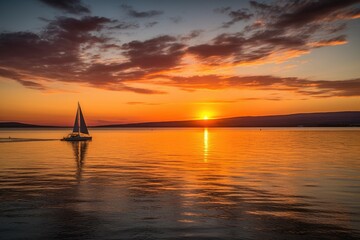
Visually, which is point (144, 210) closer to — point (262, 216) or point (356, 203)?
point (262, 216)

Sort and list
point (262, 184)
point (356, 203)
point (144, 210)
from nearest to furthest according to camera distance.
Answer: point (144, 210), point (356, 203), point (262, 184)

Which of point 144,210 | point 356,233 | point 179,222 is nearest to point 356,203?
point 356,233

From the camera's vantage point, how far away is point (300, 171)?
40.1 meters

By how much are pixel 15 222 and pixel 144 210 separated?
24.4ft

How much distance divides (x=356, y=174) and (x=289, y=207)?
19.8m

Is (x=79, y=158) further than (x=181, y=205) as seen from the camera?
Yes

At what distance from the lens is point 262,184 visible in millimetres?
31031

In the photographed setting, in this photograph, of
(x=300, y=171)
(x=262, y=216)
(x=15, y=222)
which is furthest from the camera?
(x=300, y=171)

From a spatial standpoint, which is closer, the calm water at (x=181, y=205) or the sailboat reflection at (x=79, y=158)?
the calm water at (x=181, y=205)

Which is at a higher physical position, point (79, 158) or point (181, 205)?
point (181, 205)

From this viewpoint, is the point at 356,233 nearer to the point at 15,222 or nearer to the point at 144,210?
the point at 144,210

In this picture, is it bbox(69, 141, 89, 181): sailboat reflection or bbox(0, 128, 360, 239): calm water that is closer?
bbox(0, 128, 360, 239): calm water

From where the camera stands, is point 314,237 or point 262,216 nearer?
point 314,237

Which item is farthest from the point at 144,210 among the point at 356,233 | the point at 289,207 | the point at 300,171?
the point at 300,171
